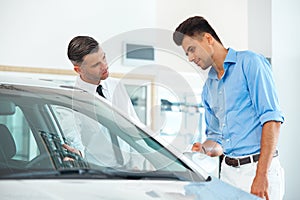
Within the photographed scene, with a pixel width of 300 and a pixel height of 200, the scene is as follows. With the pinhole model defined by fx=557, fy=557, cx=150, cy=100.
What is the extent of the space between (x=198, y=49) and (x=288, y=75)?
3.92 m

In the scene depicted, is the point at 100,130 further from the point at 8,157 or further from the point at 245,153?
the point at 245,153

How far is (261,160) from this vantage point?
207cm

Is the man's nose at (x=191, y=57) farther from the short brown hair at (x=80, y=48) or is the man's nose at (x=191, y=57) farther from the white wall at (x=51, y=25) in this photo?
the white wall at (x=51, y=25)

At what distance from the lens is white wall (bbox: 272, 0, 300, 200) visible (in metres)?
5.86

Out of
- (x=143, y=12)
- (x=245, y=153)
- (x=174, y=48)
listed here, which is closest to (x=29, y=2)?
(x=143, y=12)

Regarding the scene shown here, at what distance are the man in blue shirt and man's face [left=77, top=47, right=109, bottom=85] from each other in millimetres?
333

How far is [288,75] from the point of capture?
592cm

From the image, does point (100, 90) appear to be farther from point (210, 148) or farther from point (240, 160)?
point (240, 160)

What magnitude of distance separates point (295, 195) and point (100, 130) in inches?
168

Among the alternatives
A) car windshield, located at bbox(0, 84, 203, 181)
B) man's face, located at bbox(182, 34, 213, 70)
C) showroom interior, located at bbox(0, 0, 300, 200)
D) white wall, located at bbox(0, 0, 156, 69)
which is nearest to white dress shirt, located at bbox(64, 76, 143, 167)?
car windshield, located at bbox(0, 84, 203, 181)

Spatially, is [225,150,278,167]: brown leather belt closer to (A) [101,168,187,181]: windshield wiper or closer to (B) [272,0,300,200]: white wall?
(A) [101,168,187,181]: windshield wiper

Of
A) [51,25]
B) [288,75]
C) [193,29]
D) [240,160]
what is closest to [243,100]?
[240,160]

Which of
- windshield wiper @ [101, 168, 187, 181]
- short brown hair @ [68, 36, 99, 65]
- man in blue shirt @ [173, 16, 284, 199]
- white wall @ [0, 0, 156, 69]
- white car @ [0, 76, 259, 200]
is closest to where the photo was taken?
white car @ [0, 76, 259, 200]

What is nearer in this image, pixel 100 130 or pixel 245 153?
pixel 100 130
